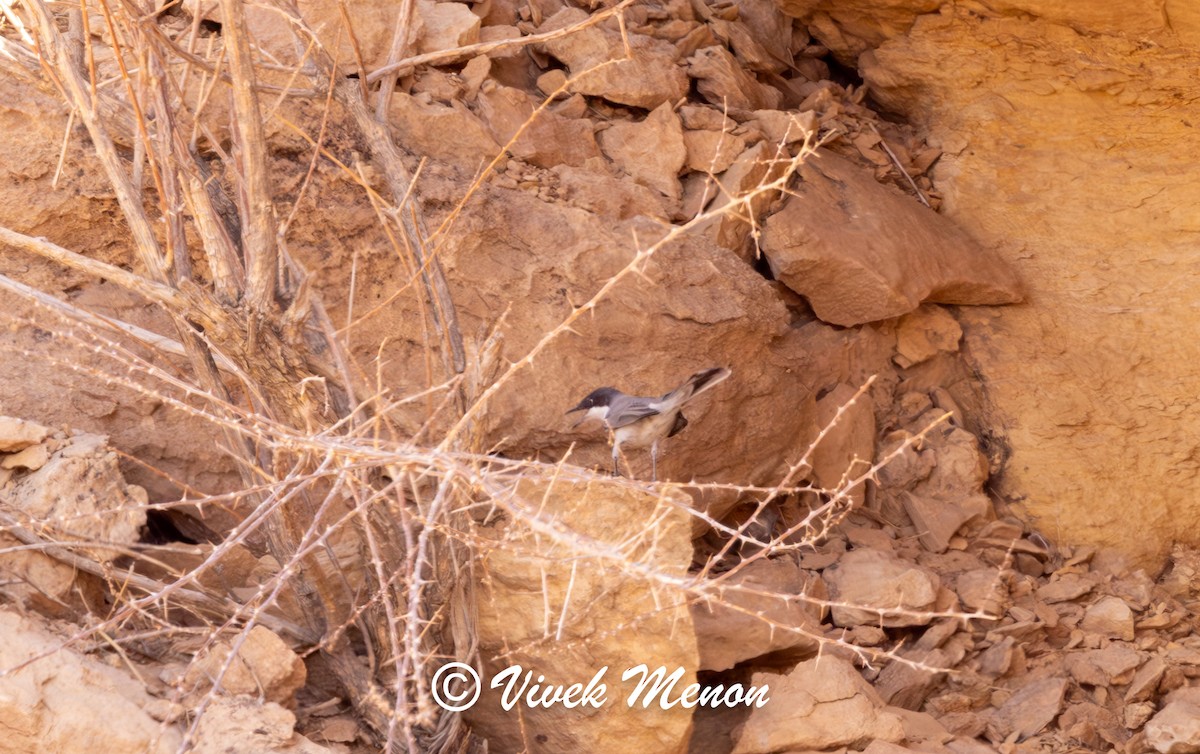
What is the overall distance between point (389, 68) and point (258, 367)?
0.98 meters

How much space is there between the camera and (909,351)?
561cm

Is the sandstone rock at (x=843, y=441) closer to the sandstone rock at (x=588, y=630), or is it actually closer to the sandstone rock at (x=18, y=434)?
the sandstone rock at (x=588, y=630)

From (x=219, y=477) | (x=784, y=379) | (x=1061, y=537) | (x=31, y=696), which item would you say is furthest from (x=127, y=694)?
(x=1061, y=537)

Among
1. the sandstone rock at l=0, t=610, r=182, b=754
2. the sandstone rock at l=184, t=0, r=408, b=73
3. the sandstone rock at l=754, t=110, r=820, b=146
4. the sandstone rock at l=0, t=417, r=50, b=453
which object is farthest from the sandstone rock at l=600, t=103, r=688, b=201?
the sandstone rock at l=0, t=610, r=182, b=754

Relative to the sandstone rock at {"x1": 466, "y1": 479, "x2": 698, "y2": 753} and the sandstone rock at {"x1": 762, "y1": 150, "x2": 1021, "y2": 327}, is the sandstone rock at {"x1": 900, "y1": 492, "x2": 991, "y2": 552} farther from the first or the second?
the sandstone rock at {"x1": 466, "y1": 479, "x2": 698, "y2": 753}

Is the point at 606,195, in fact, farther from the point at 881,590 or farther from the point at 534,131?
the point at 881,590

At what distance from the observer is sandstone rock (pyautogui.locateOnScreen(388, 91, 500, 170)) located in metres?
4.42

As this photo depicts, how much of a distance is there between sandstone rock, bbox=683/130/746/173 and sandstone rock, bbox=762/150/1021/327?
1.01 ft

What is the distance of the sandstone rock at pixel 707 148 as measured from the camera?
501cm

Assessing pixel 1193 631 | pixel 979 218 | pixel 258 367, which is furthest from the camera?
pixel 979 218

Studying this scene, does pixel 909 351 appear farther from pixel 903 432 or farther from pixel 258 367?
pixel 258 367

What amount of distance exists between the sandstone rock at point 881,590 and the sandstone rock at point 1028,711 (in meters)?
0.44

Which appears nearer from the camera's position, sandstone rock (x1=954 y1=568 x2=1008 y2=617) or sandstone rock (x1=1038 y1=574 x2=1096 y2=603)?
sandstone rock (x1=954 y1=568 x2=1008 y2=617)

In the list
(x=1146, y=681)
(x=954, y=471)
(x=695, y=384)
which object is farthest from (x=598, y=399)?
(x=1146, y=681)
